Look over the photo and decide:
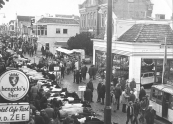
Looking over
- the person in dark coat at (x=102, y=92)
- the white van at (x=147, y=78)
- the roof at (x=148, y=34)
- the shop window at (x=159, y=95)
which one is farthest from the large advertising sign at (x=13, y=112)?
the roof at (x=148, y=34)

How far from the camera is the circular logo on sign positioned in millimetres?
6281

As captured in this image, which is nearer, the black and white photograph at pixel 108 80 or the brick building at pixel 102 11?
the black and white photograph at pixel 108 80

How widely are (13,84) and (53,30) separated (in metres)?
49.9

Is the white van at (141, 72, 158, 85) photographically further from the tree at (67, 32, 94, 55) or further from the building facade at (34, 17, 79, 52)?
the building facade at (34, 17, 79, 52)

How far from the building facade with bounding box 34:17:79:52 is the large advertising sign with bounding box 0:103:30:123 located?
48.7m

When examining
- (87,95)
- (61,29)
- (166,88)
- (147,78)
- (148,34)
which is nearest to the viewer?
(166,88)

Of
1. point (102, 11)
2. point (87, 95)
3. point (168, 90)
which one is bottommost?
point (87, 95)

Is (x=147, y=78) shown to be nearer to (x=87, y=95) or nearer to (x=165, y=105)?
(x=87, y=95)

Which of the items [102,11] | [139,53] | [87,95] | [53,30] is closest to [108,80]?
[87,95]

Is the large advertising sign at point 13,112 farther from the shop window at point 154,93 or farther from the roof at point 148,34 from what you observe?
the roof at point 148,34

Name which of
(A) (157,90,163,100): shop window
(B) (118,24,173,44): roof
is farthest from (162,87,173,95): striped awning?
(B) (118,24,173,44): roof

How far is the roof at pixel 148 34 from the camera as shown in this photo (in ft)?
79.6

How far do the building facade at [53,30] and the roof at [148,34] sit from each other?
3002 cm

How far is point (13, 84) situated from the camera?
6305 mm
